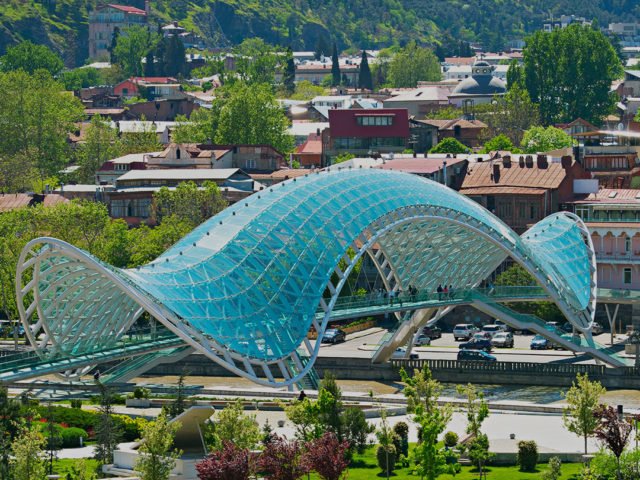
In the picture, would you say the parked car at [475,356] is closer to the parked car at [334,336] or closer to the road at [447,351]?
the road at [447,351]

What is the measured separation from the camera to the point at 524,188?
141 metres

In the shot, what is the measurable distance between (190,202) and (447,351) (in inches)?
1467

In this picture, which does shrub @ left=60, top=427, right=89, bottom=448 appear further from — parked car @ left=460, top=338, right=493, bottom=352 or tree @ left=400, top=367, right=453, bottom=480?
parked car @ left=460, top=338, right=493, bottom=352

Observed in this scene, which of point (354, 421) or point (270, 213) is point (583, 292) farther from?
point (354, 421)

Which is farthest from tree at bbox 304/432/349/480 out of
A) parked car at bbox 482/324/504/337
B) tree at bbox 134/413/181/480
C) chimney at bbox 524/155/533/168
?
chimney at bbox 524/155/533/168

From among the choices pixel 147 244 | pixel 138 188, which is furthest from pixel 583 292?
pixel 138 188

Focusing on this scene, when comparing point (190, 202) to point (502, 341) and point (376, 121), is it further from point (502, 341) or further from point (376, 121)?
point (376, 121)

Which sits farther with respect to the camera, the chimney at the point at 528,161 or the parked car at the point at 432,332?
the chimney at the point at 528,161

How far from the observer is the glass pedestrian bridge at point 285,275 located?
89.0 meters

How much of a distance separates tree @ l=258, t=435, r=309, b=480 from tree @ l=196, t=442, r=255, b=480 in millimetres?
797

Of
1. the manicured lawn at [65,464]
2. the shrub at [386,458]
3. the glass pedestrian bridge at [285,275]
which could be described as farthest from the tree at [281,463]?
the glass pedestrian bridge at [285,275]

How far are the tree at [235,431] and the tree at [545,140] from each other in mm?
110416

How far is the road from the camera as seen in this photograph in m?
112

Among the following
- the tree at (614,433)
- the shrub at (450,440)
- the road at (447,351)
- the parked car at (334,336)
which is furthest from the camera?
the parked car at (334,336)
